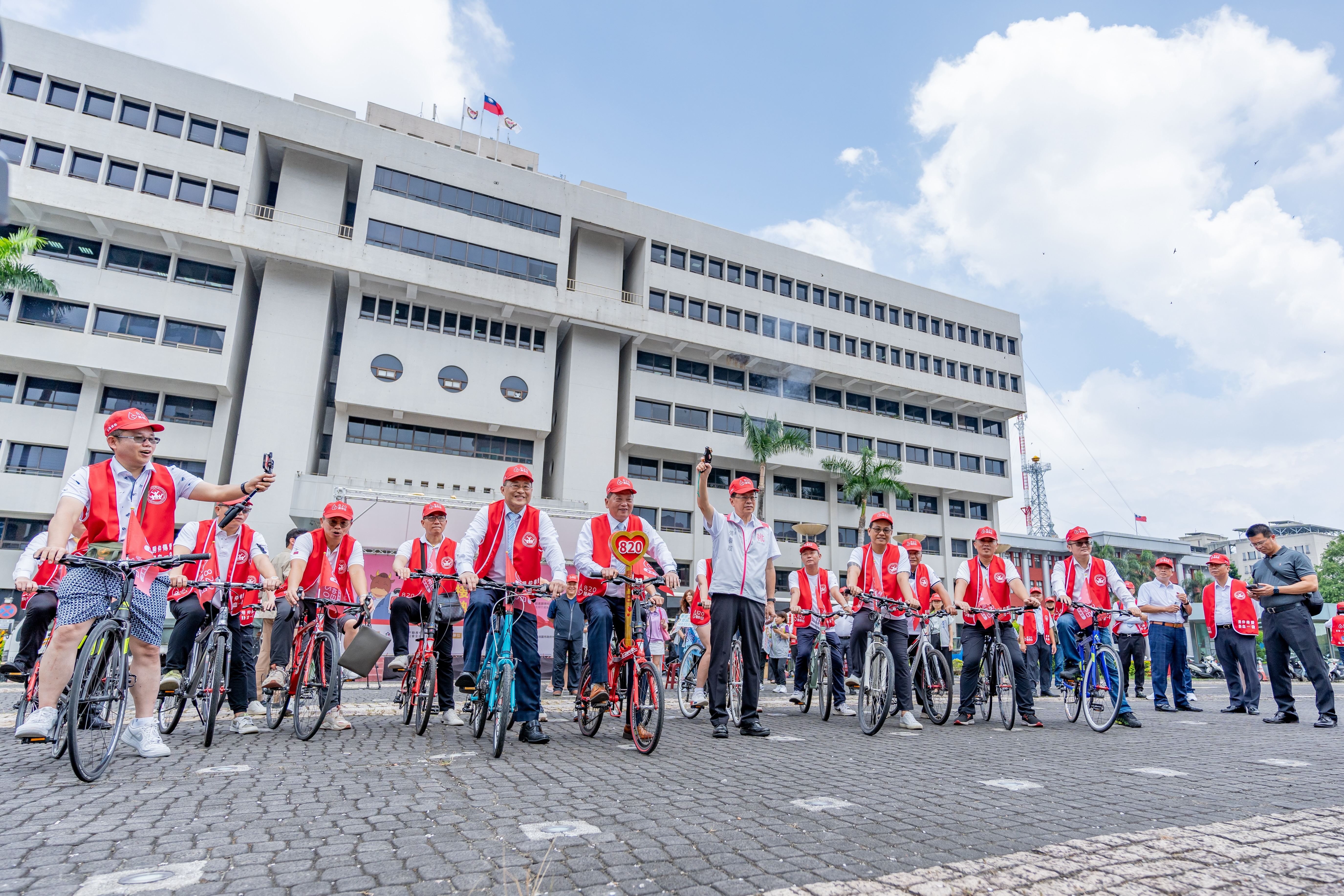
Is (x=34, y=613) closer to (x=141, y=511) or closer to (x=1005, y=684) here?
(x=141, y=511)

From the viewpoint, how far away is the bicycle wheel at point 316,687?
20.7 ft

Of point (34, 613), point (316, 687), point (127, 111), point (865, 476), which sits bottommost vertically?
point (316, 687)

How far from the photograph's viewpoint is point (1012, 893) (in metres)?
2.67

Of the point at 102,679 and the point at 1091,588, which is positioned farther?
the point at 1091,588

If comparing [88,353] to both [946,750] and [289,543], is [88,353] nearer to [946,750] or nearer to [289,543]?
[289,543]

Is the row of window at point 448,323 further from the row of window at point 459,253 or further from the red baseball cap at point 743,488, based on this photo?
the red baseball cap at point 743,488

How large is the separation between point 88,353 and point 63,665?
1322 inches

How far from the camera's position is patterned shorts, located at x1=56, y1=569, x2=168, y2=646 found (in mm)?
4656

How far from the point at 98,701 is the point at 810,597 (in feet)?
26.5

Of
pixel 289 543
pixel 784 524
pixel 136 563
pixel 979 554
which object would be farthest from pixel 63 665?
pixel 784 524

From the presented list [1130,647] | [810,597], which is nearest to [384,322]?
[810,597]

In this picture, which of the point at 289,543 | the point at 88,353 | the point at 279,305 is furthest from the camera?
the point at 279,305

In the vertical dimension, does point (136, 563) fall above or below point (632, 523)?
below

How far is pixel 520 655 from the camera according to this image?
19.8 feet
